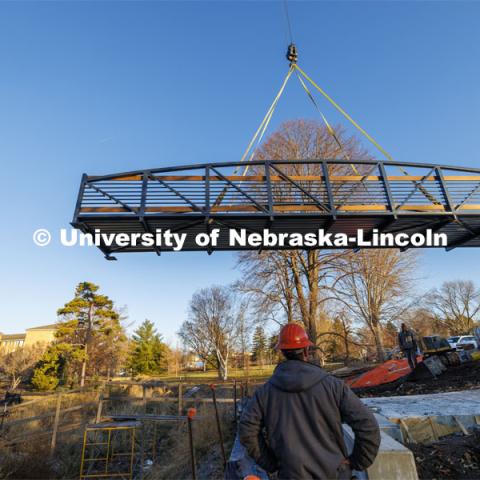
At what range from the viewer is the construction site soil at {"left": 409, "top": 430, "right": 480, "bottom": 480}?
344cm

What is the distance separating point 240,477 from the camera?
4188 mm

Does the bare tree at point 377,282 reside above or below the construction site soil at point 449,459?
above

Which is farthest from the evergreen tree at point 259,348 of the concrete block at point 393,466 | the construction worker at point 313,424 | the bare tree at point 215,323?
the construction worker at point 313,424

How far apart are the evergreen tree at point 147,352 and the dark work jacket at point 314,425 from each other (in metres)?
53.2

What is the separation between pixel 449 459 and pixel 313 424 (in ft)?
9.48

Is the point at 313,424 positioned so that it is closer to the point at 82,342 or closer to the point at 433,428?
the point at 433,428

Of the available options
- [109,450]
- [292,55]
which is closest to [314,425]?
[292,55]

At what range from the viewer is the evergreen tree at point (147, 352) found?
4981 centimetres

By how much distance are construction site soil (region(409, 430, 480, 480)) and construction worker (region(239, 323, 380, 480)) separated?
2.18 m

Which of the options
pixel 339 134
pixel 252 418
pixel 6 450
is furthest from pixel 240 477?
pixel 339 134

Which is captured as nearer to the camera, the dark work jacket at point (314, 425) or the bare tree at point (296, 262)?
the dark work jacket at point (314, 425)

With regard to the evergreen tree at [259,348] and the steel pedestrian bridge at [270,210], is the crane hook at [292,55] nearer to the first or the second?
the steel pedestrian bridge at [270,210]

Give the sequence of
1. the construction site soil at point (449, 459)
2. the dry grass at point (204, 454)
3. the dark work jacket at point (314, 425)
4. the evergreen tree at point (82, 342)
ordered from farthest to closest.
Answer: the evergreen tree at point (82, 342)
the dry grass at point (204, 454)
the construction site soil at point (449, 459)
the dark work jacket at point (314, 425)

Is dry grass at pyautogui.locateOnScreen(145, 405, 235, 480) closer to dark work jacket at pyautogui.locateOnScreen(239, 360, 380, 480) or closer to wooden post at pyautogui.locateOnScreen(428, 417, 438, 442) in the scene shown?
wooden post at pyautogui.locateOnScreen(428, 417, 438, 442)
